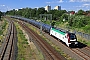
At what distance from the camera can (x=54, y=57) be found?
93.7 feet

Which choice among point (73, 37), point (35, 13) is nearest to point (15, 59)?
point (73, 37)

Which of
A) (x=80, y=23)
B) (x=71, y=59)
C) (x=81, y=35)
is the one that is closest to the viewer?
(x=71, y=59)

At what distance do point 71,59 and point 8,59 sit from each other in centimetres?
795

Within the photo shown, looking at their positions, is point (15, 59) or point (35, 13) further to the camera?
point (35, 13)

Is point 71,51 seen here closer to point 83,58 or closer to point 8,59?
point 83,58

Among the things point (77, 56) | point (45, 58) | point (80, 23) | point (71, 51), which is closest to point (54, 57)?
point (45, 58)

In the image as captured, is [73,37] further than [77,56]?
Yes

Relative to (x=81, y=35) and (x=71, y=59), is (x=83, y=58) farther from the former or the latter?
(x=81, y=35)

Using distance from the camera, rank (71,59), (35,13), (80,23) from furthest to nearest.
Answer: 1. (35,13)
2. (80,23)
3. (71,59)

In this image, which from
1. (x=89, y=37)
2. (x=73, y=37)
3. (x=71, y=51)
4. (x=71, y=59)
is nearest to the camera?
(x=71, y=59)

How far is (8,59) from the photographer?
2792 cm

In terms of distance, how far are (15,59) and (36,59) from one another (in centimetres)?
268

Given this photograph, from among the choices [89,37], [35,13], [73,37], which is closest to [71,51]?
[73,37]

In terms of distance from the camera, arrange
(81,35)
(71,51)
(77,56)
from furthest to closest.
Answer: (81,35)
(71,51)
(77,56)
